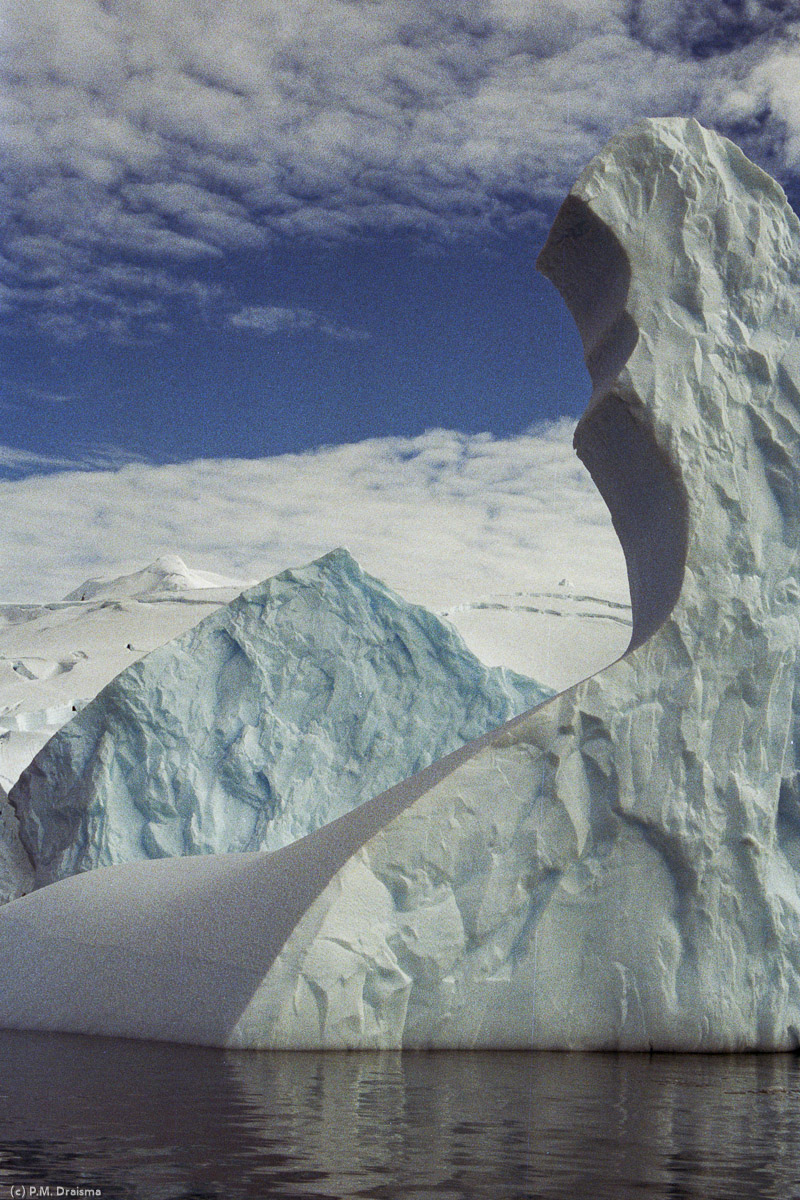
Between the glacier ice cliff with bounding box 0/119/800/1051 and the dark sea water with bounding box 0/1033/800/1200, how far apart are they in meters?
0.74

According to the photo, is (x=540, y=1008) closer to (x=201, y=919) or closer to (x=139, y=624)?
(x=201, y=919)

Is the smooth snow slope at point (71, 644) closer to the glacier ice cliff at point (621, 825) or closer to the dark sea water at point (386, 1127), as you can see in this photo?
the glacier ice cliff at point (621, 825)

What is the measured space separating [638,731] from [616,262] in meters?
3.89

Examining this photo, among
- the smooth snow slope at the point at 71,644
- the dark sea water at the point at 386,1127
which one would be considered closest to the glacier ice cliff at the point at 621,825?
the dark sea water at the point at 386,1127

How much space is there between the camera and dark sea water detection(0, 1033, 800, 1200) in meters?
3.92

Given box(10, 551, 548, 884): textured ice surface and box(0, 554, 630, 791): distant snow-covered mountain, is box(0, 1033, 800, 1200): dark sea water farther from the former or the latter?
box(0, 554, 630, 791): distant snow-covered mountain

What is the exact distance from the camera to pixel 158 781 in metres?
17.1

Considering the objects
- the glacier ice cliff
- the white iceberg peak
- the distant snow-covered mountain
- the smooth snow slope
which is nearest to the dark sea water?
the glacier ice cliff

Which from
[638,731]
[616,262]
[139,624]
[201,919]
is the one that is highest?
[139,624]

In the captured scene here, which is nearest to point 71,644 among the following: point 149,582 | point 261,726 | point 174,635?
point 174,635

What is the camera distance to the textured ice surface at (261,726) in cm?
1709

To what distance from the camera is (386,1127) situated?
4906 mm

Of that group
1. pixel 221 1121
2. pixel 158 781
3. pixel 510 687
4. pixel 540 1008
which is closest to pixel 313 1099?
pixel 221 1121

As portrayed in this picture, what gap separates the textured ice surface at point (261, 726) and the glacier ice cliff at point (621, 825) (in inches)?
241
